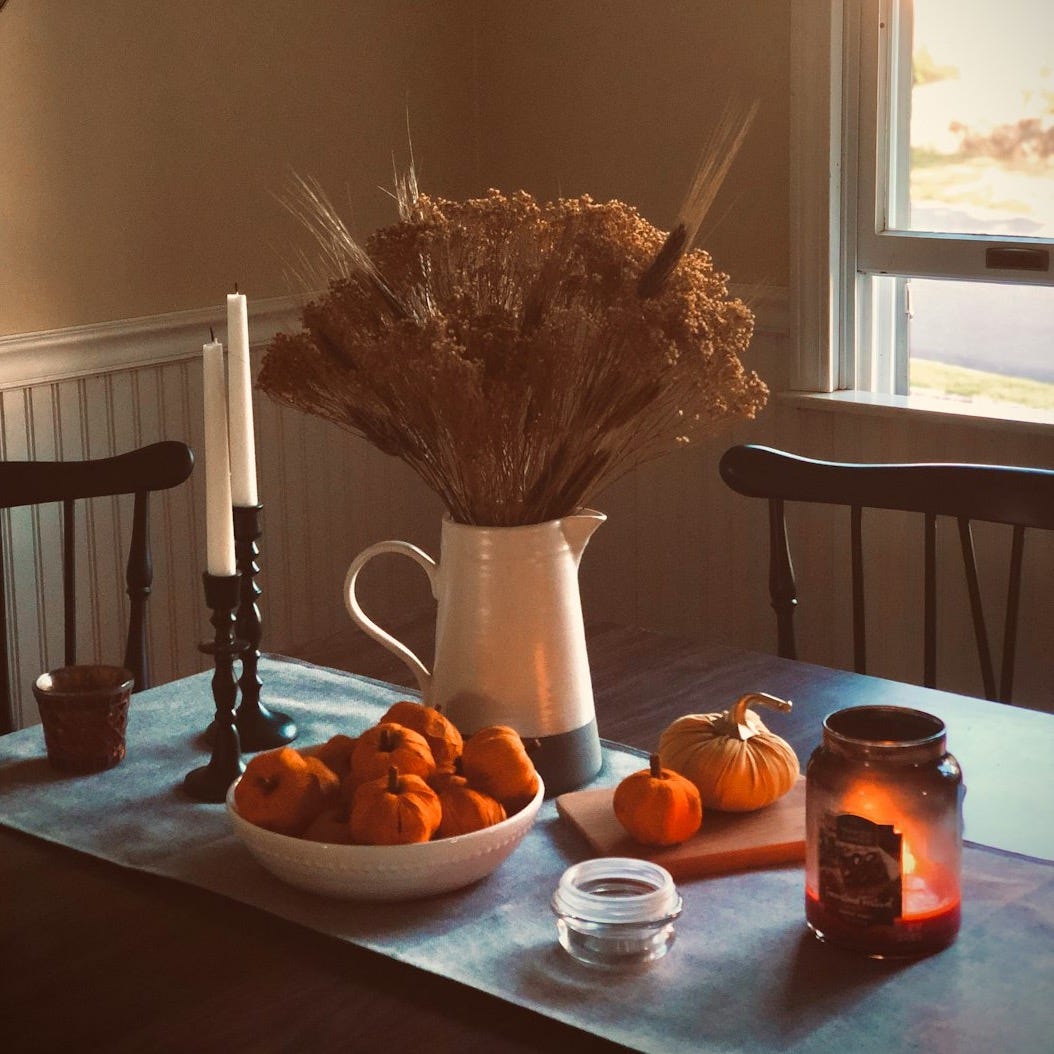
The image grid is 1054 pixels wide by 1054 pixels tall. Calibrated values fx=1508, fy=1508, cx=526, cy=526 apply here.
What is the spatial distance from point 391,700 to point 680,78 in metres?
1.65

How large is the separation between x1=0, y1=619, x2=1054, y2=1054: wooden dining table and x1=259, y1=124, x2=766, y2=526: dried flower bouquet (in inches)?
12.8

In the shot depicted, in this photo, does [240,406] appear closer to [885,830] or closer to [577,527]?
[577,527]

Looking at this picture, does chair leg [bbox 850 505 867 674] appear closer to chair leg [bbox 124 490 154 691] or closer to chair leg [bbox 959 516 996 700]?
chair leg [bbox 959 516 996 700]

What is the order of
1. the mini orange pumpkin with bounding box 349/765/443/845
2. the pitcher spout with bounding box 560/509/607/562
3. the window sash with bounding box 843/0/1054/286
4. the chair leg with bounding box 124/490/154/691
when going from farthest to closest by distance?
the window sash with bounding box 843/0/1054/286 < the chair leg with bounding box 124/490/154/691 < the pitcher spout with bounding box 560/509/607/562 < the mini orange pumpkin with bounding box 349/765/443/845

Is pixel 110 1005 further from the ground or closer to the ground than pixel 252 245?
closer to the ground

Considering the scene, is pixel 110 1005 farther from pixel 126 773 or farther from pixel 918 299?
pixel 918 299

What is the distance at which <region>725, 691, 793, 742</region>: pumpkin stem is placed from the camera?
3.84 ft

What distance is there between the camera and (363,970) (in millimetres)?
985

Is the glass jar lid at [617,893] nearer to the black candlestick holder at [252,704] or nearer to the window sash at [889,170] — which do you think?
the black candlestick holder at [252,704]

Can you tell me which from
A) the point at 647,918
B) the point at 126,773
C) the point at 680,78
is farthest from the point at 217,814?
the point at 680,78

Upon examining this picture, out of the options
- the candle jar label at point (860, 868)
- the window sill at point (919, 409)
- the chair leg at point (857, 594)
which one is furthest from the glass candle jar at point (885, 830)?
the window sill at point (919, 409)

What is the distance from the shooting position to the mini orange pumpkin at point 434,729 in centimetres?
113

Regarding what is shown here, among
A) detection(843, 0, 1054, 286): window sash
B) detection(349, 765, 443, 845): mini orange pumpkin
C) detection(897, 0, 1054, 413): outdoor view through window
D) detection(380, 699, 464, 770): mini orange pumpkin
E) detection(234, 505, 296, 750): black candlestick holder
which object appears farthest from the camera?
detection(843, 0, 1054, 286): window sash

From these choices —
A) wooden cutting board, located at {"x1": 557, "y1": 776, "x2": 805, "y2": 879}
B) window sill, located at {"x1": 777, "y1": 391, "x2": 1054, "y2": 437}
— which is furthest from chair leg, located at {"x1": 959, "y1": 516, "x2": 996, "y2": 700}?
window sill, located at {"x1": 777, "y1": 391, "x2": 1054, "y2": 437}
